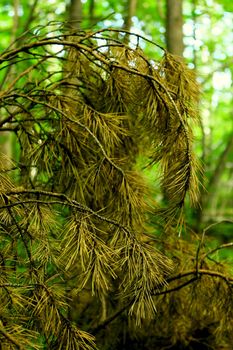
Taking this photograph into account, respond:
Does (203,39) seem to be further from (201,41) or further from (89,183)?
(89,183)

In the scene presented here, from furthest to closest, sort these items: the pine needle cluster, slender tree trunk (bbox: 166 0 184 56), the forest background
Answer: the forest background
slender tree trunk (bbox: 166 0 184 56)
the pine needle cluster

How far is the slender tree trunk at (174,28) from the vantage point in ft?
15.3

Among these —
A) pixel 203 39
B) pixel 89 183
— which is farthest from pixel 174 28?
pixel 203 39

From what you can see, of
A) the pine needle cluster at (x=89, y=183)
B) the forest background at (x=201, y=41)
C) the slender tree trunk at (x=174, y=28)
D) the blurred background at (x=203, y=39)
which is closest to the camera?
the pine needle cluster at (x=89, y=183)

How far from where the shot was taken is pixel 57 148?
10.6 feet

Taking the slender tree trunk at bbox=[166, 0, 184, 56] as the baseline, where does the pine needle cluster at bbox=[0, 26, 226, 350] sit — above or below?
below

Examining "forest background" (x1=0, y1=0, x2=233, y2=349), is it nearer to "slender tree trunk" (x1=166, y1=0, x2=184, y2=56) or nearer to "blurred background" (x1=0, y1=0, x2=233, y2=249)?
"blurred background" (x1=0, y1=0, x2=233, y2=249)

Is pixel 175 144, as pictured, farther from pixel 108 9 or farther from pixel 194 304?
pixel 108 9

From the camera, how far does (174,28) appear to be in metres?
4.76

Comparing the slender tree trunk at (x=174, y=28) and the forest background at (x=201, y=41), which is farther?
the forest background at (x=201, y=41)

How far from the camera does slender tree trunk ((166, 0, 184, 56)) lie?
4676mm

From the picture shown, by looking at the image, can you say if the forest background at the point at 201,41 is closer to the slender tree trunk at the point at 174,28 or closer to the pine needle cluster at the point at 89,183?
the slender tree trunk at the point at 174,28

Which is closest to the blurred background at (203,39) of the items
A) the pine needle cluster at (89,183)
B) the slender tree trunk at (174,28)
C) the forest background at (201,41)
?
the forest background at (201,41)

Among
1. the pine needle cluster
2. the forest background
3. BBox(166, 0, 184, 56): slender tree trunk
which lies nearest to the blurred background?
the forest background
